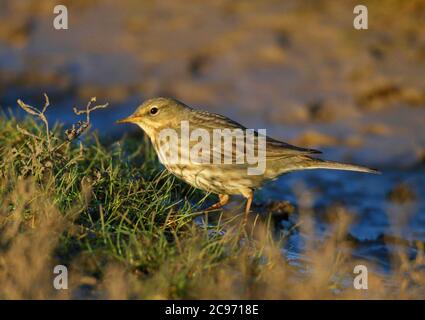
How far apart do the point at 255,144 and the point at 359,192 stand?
4390 millimetres

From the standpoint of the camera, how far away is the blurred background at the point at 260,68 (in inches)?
543

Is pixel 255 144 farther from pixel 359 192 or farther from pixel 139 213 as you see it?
pixel 359 192

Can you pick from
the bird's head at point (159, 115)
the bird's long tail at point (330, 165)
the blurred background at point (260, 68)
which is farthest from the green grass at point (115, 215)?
the blurred background at point (260, 68)

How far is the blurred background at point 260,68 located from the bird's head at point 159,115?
4.20 metres

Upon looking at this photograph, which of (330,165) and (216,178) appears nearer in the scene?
(216,178)

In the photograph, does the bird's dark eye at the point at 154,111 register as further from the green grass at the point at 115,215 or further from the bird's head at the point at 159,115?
the green grass at the point at 115,215

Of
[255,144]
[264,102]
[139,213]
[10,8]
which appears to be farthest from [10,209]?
[10,8]

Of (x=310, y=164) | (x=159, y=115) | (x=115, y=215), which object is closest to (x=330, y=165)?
(x=310, y=164)

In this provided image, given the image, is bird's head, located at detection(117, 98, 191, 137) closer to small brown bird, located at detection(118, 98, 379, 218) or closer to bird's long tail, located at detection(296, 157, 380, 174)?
small brown bird, located at detection(118, 98, 379, 218)

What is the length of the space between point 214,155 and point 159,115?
2.58 ft

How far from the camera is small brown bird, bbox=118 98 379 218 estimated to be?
8086 mm

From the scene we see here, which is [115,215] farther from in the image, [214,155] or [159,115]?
[159,115]

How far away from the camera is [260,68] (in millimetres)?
15234

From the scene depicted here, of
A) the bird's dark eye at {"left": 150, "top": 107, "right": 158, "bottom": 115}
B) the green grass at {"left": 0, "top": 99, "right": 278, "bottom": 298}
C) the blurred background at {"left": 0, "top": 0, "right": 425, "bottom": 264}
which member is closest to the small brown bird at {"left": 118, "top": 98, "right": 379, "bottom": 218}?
the bird's dark eye at {"left": 150, "top": 107, "right": 158, "bottom": 115}
